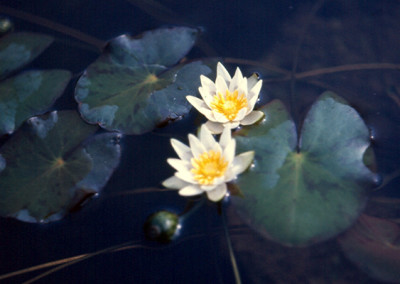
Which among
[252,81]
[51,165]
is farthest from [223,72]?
[51,165]

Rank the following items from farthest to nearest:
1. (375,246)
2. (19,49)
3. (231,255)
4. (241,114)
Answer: (19,49), (241,114), (231,255), (375,246)

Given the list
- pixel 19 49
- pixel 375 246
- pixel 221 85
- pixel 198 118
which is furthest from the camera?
pixel 19 49

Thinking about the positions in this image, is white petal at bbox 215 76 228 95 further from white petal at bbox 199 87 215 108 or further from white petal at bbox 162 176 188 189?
white petal at bbox 162 176 188 189

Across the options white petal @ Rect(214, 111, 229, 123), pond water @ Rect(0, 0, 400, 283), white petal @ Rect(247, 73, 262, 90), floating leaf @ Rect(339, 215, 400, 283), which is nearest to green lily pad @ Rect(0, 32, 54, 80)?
pond water @ Rect(0, 0, 400, 283)

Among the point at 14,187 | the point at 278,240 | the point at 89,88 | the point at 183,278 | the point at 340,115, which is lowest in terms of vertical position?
the point at 183,278

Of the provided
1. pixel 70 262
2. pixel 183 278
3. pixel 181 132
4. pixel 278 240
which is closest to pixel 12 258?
pixel 70 262

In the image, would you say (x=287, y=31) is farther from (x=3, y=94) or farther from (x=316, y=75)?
(x=3, y=94)

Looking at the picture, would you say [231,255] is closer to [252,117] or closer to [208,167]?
[208,167]
